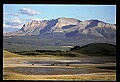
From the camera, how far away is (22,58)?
5.73 metres

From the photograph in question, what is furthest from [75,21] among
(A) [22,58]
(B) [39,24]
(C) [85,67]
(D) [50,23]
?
(A) [22,58]

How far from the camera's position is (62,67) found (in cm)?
614

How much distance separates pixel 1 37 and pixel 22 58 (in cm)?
270

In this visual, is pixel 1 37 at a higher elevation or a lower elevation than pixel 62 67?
higher

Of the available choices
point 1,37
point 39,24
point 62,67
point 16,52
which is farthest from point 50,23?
point 1,37

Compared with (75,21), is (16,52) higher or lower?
lower

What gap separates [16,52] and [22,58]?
1.93 feet

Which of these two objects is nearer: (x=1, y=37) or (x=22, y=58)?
(x=1, y=37)
